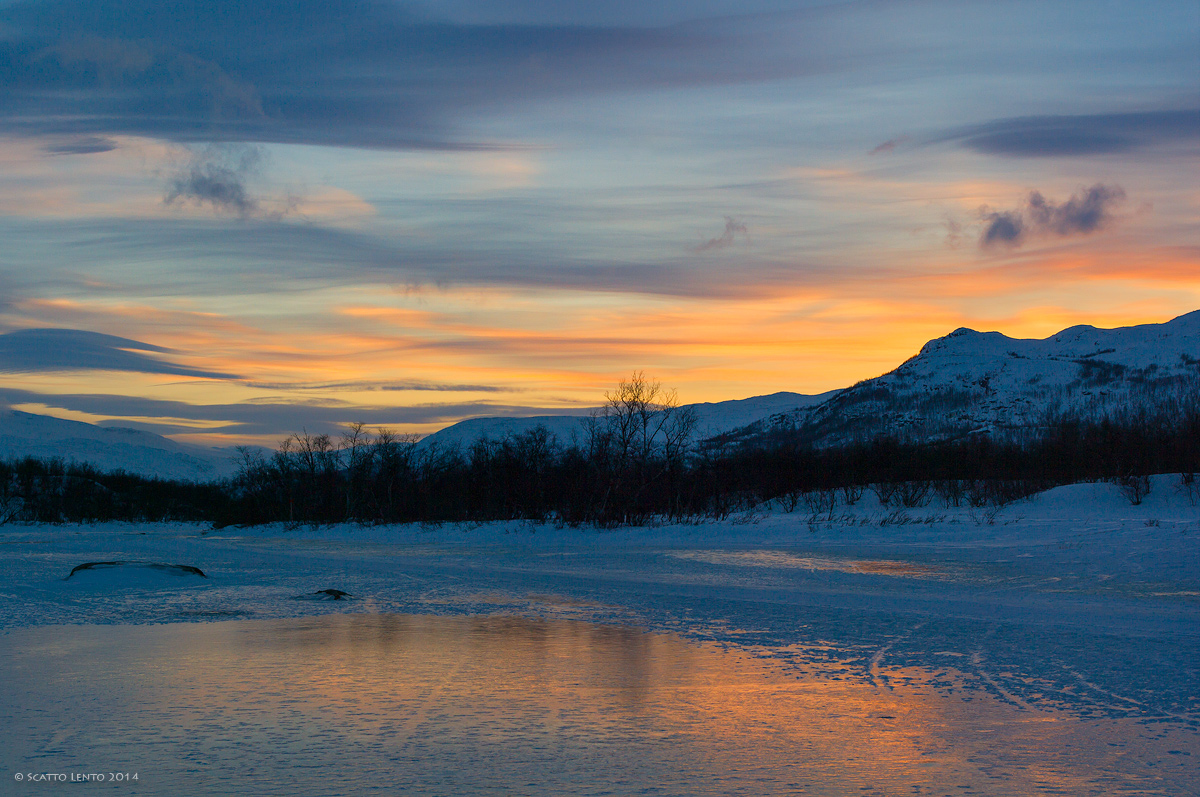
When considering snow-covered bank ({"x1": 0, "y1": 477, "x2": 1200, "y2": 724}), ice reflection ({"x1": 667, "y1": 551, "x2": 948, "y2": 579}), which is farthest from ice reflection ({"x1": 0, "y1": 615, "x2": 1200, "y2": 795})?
ice reflection ({"x1": 667, "y1": 551, "x2": 948, "y2": 579})

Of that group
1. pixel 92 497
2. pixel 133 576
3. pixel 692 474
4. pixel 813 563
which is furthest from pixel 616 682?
pixel 92 497

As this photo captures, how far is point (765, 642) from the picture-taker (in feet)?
32.6

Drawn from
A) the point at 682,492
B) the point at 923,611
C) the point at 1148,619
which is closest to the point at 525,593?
the point at 923,611

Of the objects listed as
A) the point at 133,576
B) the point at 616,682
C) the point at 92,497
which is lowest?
the point at 616,682

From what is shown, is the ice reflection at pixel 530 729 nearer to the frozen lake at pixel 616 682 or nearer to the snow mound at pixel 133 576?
the frozen lake at pixel 616 682

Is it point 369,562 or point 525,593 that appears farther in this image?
point 369,562

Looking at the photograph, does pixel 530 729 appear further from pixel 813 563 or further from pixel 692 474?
pixel 692 474

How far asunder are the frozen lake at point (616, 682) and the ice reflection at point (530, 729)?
0.09 feet

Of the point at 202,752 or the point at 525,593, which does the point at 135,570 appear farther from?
the point at 202,752

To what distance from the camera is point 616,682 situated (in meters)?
7.82

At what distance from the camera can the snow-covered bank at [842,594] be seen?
8.67 metres

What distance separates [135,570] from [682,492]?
32.0 meters

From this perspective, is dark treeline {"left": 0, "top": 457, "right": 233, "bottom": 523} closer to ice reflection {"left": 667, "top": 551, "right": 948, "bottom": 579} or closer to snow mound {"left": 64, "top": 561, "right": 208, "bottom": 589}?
snow mound {"left": 64, "top": 561, "right": 208, "bottom": 589}

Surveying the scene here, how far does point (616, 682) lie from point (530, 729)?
5.48ft
